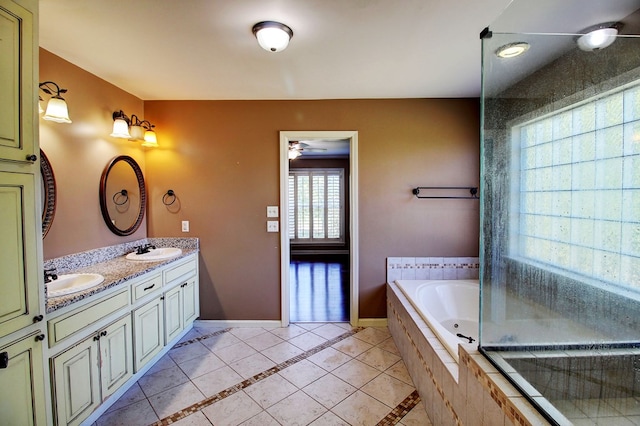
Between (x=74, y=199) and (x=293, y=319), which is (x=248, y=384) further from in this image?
(x=74, y=199)

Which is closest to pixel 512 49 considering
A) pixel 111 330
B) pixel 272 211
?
pixel 272 211

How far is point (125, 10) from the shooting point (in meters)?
1.67

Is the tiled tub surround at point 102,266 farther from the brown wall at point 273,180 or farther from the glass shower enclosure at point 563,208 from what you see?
the glass shower enclosure at point 563,208

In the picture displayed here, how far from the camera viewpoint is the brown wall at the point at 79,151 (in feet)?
7.02

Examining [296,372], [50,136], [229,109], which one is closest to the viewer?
[50,136]

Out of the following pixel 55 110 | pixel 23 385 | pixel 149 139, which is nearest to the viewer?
pixel 23 385

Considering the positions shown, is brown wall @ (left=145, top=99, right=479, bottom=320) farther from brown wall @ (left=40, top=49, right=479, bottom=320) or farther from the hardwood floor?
the hardwood floor

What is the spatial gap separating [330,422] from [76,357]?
1.55 meters

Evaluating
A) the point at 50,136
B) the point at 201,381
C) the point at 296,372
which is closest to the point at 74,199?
the point at 50,136

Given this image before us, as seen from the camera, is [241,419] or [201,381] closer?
[241,419]

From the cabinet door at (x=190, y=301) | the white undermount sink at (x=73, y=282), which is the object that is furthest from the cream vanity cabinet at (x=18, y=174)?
the cabinet door at (x=190, y=301)

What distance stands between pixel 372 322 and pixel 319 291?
1.33m

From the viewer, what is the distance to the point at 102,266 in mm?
2408

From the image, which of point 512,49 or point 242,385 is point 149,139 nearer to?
point 242,385
